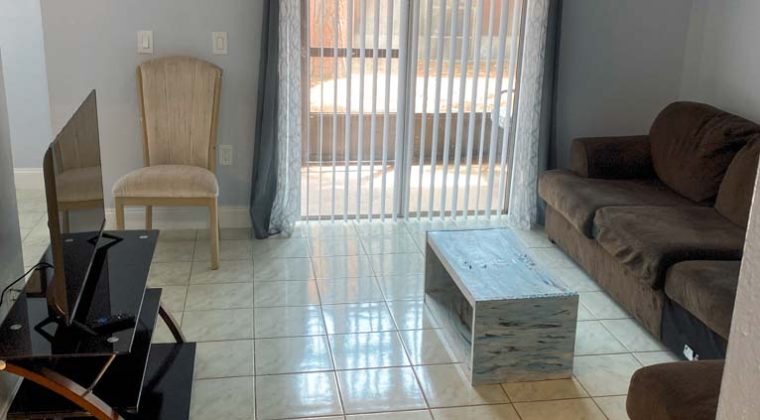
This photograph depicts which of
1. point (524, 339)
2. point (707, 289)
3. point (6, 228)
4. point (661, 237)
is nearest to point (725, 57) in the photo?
point (661, 237)

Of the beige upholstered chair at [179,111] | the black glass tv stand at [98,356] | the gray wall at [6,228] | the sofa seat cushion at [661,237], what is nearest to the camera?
the black glass tv stand at [98,356]

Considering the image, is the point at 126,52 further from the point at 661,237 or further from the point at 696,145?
the point at 696,145

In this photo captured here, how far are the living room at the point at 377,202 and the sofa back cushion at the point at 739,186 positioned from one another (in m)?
0.01

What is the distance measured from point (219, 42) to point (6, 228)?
2.03 meters

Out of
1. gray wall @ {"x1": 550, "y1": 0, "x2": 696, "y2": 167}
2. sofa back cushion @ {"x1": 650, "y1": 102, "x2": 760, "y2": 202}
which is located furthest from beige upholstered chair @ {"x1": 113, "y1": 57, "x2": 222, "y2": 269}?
sofa back cushion @ {"x1": 650, "y1": 102, "x2": 760, "y2": 202}

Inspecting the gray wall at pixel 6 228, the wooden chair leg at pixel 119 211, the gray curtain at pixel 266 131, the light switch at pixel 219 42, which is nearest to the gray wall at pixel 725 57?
the gray curtain at pixel 266 131

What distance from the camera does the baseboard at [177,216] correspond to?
4.60 m

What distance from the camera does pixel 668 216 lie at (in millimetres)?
3672

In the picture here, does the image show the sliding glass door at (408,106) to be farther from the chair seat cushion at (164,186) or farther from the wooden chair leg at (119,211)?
the wooden chair leg at (119,211)

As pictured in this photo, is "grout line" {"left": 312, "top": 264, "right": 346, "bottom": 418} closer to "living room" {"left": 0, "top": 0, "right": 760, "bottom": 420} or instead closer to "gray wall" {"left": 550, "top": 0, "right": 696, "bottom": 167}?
"living room" {"left": 0, "top": 0, "right": 760, "bottom": 420}

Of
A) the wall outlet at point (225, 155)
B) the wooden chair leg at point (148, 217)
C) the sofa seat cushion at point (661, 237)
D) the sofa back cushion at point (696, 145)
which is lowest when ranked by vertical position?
the wooden chair leg at point (148, 217)

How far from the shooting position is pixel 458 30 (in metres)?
4.54

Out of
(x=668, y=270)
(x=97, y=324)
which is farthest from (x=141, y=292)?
(x=668, y=270)

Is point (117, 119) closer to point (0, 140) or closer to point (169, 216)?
point (169, 216)
